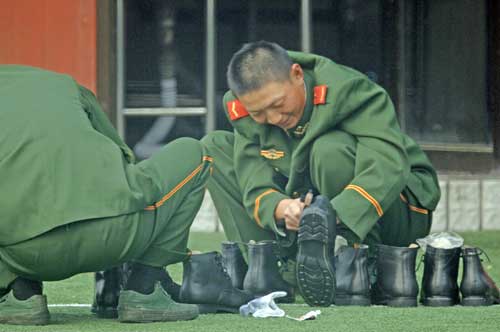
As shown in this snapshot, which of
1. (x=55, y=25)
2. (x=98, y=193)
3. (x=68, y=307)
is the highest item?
(x=55, y=25)

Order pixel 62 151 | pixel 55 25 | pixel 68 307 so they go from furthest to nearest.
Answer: pixel 55 25, pixel 68 307, pixel 62 151

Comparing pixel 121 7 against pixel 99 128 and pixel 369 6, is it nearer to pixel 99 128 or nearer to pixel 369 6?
pixel 369 6

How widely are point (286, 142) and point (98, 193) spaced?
1399 millimetres

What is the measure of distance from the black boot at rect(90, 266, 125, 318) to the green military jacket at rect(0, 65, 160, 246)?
52cm

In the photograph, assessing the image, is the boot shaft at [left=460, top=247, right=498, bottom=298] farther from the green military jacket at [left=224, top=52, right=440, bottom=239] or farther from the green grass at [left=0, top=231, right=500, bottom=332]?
the green military jacket at [left=224, top=52, right=440, bottom=239]

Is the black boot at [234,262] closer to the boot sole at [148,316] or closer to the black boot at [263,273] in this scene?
the black boot at [263,273]

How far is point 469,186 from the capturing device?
27.7ft

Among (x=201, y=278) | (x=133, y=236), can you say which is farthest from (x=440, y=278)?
(x=133, y=236)

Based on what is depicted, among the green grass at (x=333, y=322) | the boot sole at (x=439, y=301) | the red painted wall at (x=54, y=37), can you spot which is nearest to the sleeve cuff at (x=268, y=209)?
the green grass at (x=333, y=322)

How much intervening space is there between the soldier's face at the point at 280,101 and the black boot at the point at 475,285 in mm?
833

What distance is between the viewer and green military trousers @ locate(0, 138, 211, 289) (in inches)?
163

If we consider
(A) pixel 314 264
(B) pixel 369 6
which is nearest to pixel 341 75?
(A) pixel 314 264

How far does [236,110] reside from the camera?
17.8 feet

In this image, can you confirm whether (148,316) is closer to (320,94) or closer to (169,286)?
(169,286)
